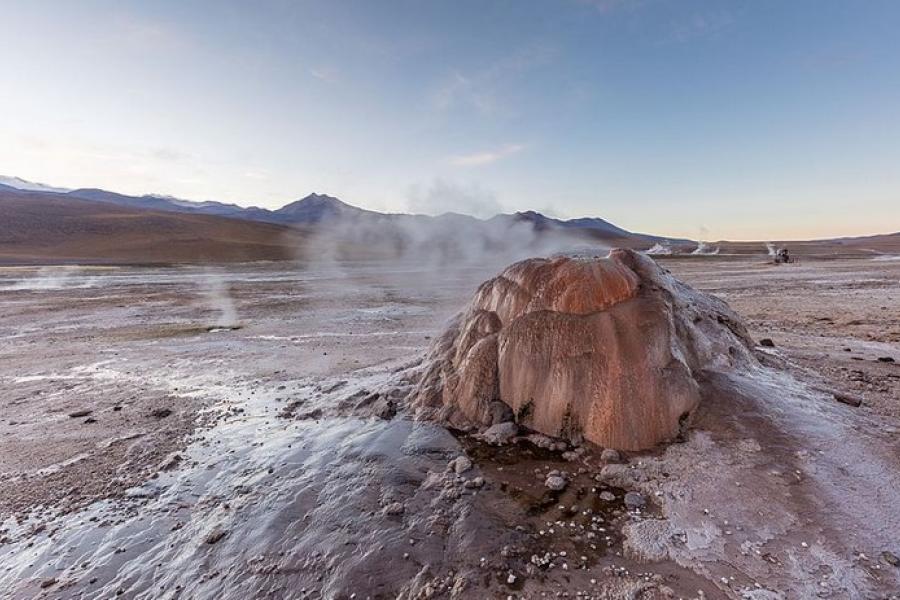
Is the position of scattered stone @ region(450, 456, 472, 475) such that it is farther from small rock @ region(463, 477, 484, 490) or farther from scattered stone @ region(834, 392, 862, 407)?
scattered stone @ region(834, 392, 862, 407)

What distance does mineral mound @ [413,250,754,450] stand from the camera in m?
5.95

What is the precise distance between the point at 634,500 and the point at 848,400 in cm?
440

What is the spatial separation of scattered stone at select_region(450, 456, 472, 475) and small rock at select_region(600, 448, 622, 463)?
1.68 meters

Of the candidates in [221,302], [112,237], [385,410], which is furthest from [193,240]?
[385,410]

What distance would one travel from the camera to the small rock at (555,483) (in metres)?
5.03

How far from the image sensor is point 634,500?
15.6 ft

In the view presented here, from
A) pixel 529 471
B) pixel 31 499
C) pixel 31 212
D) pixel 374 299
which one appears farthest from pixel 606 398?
pixel 31 212

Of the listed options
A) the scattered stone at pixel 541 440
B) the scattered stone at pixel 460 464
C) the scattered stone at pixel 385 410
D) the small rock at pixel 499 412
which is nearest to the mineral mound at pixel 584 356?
the small rock at pixel 499 412

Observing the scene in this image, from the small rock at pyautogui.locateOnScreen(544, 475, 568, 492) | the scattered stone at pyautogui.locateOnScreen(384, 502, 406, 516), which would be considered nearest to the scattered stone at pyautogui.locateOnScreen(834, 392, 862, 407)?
the small rock at pyautogui.locateOnScreen(544, 475, 568, 492)

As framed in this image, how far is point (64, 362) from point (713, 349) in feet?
51.5

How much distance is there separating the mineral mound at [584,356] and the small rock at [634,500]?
930 mm

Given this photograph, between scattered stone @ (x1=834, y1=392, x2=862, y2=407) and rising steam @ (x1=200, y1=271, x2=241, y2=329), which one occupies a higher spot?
scattered stone @ (x1=834, y1=392, x2=862, y2=407)

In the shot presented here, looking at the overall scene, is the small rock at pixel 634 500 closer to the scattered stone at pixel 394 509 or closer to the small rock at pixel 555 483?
the small rock at pixel 555 483

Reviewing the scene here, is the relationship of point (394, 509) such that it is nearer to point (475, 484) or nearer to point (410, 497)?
point (410, 497)
